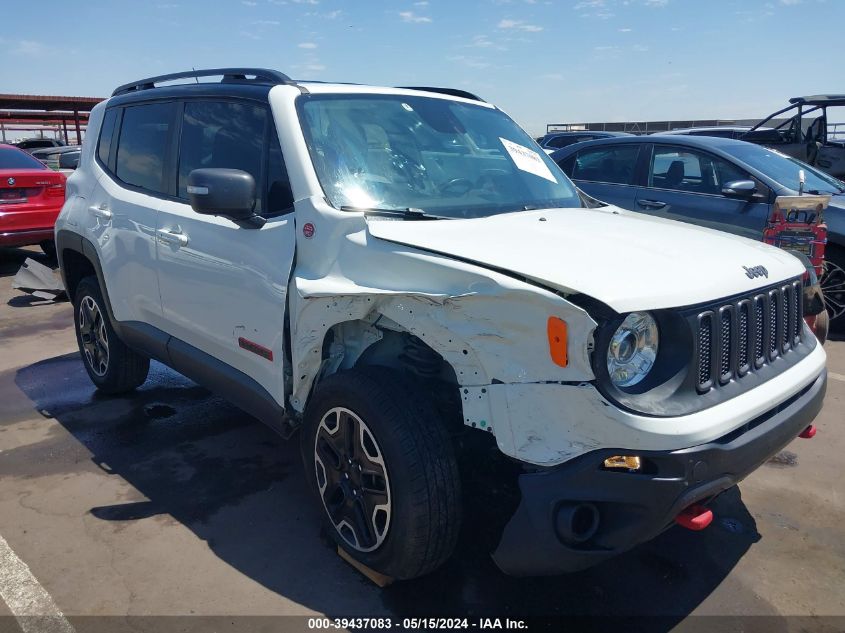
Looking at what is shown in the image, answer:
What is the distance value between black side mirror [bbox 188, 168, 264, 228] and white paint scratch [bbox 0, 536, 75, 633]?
172cm

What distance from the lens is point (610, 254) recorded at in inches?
97.5

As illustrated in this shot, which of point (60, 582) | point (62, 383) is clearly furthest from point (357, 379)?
point (62, 383)

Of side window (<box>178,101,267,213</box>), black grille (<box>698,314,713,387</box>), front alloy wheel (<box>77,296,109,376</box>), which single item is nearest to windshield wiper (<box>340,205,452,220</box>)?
side window (<box>178,101,267,213</box>)

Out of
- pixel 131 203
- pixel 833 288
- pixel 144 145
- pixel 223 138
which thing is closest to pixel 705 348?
pixel 223 138

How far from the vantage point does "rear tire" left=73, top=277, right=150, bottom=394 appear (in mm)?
4820

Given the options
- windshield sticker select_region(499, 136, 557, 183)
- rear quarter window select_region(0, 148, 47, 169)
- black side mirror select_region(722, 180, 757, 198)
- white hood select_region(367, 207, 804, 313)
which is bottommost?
white hood select_region(367, 207, 804, 313)

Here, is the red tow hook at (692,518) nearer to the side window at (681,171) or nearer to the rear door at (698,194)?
the rear door at (698,194)

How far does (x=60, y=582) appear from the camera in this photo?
2.94m

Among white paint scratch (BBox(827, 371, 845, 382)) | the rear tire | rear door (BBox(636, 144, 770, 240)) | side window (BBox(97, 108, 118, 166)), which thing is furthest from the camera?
rear door (BBox(636, 144, 770, 240))

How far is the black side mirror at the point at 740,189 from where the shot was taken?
6188 mm

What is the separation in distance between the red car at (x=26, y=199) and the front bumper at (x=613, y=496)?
9.00m

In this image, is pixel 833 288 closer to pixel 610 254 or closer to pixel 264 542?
pixel 610 254

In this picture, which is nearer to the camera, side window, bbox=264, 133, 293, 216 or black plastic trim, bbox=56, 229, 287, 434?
side window, bbox=264, 133, 293, 216

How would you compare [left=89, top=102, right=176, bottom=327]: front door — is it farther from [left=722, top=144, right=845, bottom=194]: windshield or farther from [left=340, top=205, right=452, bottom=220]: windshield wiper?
[left=722, top=144, right=845, bottom=194]: windshield
